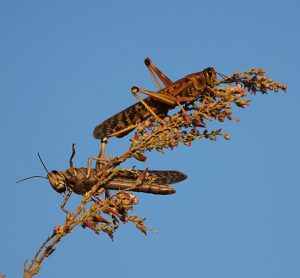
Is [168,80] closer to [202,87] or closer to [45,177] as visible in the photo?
[202,87]

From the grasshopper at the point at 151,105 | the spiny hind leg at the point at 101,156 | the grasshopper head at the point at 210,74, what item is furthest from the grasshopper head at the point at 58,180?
the grasshopper head at the point at 210,74

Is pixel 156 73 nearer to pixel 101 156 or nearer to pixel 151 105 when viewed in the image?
pixel 151 105

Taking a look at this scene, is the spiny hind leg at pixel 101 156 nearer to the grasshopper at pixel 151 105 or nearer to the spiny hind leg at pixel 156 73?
the grasshopper at pixel 151 105

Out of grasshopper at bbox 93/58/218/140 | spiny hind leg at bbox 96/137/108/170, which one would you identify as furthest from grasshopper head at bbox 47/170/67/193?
grasshopper at bbox 93/58/218/140

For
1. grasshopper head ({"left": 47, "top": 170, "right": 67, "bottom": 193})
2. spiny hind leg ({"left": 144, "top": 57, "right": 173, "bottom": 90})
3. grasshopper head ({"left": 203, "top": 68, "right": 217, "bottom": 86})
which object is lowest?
grasshopper head ({"left": 47, "top": 170, "right": 67, "bottom": 193})

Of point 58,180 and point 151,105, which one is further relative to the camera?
point 151,105

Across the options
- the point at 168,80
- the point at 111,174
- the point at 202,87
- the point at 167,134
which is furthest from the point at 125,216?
the point at 168,80

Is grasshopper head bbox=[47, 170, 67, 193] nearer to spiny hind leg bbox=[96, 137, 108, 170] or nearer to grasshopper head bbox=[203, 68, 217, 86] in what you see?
spiny hind leg bbox=[96, 137, 108, 170]

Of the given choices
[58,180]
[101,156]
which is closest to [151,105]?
[101,156]
